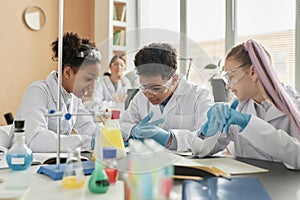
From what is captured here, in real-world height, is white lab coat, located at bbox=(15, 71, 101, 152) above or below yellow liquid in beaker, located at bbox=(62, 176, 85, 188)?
above

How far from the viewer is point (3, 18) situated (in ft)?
12.4

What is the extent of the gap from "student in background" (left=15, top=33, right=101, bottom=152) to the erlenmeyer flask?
130mm

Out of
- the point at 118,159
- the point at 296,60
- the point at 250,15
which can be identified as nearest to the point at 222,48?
the point at 250,15

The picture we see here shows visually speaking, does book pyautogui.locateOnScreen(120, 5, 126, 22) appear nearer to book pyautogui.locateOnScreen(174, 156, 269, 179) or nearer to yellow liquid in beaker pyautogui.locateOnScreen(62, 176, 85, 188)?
book pyautogui.locateOnScreen(174, 156, 269, 179)

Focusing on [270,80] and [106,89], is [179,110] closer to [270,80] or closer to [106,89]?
[106,89]

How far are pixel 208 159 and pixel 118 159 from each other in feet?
1.79

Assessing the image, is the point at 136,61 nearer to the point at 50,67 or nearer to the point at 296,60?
the point at 296,60

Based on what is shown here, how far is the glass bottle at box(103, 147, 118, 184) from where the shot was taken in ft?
2.72

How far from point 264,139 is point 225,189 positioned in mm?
511

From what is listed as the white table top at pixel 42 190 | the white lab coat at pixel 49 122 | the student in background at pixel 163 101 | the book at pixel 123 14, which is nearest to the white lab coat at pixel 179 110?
the student in background at pixel 163 101

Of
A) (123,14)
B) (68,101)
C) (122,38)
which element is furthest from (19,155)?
(123,14)

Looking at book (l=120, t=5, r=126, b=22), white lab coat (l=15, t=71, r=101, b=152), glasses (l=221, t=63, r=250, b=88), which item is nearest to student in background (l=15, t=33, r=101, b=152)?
white lab coat (l=15, t=71, r=101, b=152)

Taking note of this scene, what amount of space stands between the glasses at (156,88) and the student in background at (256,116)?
26 centimetres

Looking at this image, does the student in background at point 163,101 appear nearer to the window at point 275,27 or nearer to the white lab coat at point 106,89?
the white lab coat at point 106,89
